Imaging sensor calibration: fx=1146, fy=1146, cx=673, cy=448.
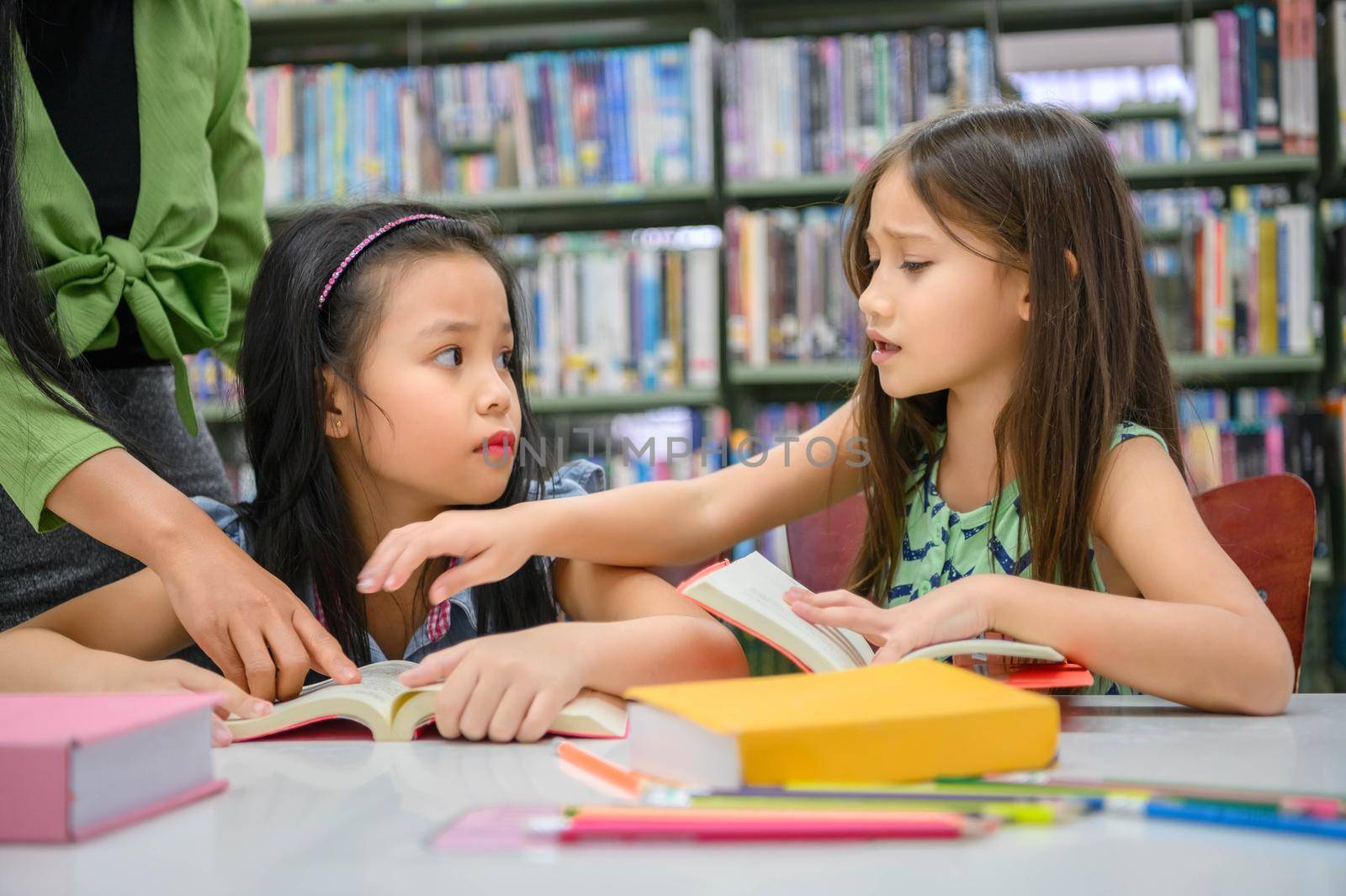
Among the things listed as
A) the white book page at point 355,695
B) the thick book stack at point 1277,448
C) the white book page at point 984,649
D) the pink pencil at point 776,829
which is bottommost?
the thick book stack at point 1277,448

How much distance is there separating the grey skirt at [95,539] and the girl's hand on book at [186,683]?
338 millimetres

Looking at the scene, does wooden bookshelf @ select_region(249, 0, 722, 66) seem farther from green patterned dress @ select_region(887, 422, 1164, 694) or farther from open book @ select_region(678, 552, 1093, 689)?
open book @ select_region(678, 552, 1093, 689)

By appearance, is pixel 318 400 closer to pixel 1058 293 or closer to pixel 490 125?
pixel 1058 293

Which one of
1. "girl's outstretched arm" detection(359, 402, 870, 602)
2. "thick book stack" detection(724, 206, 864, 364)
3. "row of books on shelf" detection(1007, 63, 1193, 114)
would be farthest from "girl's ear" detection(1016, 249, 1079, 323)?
"row of books on shelf" detection(1007, 63, 1193, 114)

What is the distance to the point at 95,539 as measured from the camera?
1.12 metres

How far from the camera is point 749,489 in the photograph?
46.3 inches

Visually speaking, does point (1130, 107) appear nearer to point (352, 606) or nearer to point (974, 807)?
point (352, 606)

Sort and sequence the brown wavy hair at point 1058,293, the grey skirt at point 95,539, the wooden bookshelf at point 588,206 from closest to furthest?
1. the brown wavy hair at point 1058,293
2. the grey skirt at point 95,539
3. the wooden bookshelf at point 588,206

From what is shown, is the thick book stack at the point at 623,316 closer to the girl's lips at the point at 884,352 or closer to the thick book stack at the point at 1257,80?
the thick book stack at the point at 1257,80

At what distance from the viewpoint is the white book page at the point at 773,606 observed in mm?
789

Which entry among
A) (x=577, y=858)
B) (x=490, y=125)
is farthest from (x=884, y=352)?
(x=490, y=125)

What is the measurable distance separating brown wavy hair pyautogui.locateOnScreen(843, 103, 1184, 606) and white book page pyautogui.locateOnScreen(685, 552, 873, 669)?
0.23 meters

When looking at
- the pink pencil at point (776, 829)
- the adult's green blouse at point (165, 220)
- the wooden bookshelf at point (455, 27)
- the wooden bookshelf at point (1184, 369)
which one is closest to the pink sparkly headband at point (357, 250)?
the adult's green blouse at point (165, 220)

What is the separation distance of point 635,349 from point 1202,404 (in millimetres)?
1474
